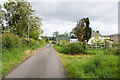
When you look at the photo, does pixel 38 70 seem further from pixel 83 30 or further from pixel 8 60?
pixel 83 30

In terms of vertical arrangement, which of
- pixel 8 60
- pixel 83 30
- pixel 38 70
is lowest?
pixel 38 70

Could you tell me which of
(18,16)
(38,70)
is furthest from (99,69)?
(18,16)

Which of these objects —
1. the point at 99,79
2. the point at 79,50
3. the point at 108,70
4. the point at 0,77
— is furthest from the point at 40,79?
the point at 79,50

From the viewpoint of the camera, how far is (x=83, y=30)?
1622 inches

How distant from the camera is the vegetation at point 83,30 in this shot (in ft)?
135

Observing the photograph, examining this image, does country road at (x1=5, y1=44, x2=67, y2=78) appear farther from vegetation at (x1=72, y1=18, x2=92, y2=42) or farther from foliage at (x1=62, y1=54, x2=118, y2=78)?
vegetation at (x1=72, y1=18, x2=92, y2=42)

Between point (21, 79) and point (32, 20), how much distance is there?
81.0 ft

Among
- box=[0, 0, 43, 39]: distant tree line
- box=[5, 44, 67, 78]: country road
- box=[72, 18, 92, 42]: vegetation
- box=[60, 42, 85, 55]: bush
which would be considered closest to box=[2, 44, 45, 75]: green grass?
box=[5, 44, 67, 78]: country road

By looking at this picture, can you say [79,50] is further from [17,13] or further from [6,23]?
[6,23]

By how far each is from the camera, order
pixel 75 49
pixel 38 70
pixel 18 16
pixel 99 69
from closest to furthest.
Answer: pixel 99 69 < pixel 38 70 < pixel 75 49 < pixel 18 16

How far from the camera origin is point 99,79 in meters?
5.09

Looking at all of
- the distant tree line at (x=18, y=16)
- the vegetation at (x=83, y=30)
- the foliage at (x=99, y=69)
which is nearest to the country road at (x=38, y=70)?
→ the foliage at (x=99, y=69)

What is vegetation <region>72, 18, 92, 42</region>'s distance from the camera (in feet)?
135

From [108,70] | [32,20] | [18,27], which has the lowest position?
[108,70]
